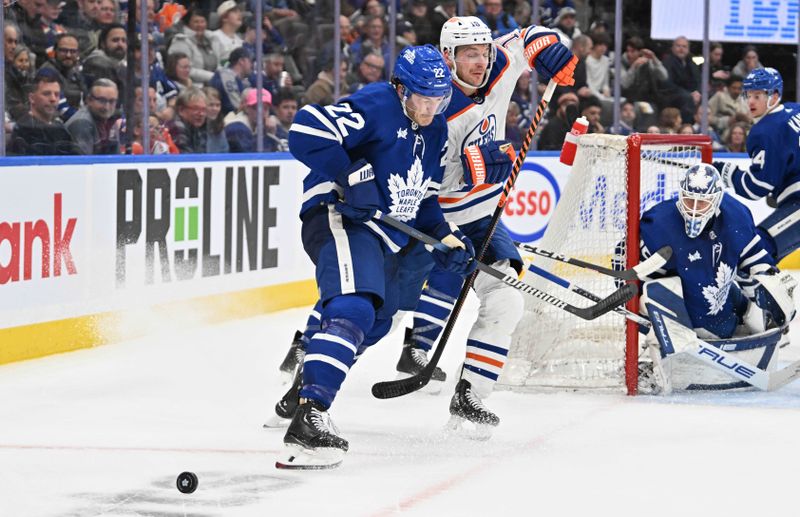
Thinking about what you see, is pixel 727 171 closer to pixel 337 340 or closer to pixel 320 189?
pixel 320 189

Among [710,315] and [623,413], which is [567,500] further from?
[710,315]

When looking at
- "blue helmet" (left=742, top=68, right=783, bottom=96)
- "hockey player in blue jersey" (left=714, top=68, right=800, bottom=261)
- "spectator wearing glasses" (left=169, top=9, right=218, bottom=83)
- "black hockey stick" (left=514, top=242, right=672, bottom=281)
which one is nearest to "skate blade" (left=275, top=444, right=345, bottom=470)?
"black hockey stick" (left=514, top=242, right=672, bottom=281)

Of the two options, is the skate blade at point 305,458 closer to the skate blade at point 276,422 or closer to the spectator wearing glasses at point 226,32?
the skate blade at point 276,422

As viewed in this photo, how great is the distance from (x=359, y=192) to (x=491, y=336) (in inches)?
27.3

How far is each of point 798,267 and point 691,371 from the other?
14.0 feet

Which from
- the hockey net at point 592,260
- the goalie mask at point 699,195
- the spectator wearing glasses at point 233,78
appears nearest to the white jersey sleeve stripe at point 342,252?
the hockey net at point 592,260

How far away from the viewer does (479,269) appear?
375 cm

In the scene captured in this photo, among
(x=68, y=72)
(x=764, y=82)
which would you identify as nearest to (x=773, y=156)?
(x=764, y=82)

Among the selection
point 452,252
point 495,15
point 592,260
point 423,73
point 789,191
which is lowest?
point 592,260

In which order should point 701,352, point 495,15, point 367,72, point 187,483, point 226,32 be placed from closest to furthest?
point 187,483 < point 701,352 < point 226,32 < point 367,72 < point 495,15

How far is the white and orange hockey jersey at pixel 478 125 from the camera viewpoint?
3.94m

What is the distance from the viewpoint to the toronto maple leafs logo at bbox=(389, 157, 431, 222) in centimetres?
339

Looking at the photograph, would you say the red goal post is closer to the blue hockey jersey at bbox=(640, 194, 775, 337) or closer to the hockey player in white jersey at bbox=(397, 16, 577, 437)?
the blue hockey jersey at bbox=(640, 194, 775, 337)

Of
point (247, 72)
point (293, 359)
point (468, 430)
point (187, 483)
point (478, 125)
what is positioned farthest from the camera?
point (247, 72)
